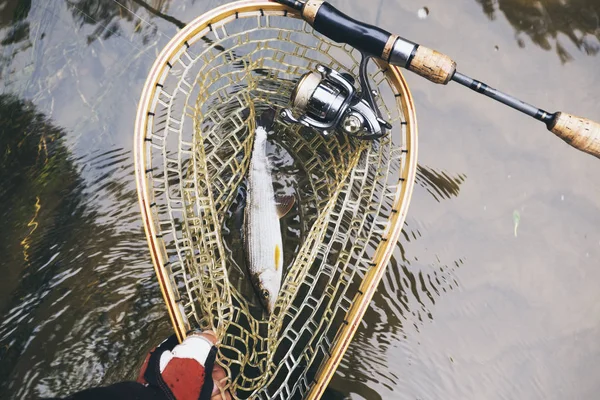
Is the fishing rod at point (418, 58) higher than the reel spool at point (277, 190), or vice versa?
the fishing rod at point (418, 58)

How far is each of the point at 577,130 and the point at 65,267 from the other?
101 inches

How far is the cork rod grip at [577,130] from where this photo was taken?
194cm

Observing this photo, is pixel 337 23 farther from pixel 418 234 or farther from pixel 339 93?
pixel 418 234

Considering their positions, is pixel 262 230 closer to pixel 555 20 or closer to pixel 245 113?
pixel 245 113

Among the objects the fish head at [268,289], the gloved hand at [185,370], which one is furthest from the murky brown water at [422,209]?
the gloved hand at [185,370]

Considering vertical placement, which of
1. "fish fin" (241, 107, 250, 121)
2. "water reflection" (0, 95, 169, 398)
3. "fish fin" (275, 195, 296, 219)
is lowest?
"water reflection" (0, 95, 169, 398)

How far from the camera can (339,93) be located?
2.27 meters

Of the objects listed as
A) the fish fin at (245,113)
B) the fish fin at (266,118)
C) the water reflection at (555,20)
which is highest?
the water reflection at (555,20)

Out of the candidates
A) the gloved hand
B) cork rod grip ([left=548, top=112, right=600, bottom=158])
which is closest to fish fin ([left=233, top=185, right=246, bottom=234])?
the gloved hand

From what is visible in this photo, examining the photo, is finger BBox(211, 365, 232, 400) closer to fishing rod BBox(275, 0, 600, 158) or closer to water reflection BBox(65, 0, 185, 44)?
fishing rod BBox(275, 0, 600, 158)

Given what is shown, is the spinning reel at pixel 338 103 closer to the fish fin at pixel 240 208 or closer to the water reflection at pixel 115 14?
the fish fin at pixel 240 208

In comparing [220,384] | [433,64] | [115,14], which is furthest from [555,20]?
[220,384]

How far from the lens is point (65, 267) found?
2.81m

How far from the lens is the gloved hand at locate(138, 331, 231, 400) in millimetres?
2082
